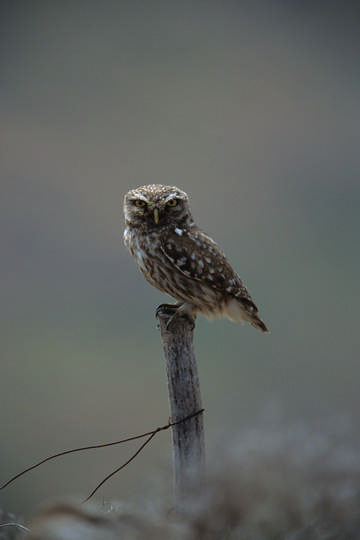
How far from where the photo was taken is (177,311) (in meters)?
2.71

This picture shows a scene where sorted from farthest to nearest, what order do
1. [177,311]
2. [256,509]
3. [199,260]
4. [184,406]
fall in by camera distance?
1. [199,260]
2. [177,311]
3. [184,406]
4. [256,509]

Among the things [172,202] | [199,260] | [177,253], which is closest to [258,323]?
[199,260]

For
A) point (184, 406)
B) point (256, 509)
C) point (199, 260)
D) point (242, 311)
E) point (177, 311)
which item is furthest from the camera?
point (242, 311)

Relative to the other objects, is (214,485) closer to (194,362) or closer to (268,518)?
(268,518)

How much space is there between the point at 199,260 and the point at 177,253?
13 cm

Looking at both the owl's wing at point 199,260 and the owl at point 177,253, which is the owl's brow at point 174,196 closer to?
the owl at point 177,253

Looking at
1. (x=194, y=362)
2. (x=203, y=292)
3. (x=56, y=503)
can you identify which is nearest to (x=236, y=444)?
(x=56, y=503)

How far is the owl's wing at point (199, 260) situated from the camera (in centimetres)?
279

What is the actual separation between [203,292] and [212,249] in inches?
10.1

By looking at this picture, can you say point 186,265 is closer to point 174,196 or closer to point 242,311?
point 174,196

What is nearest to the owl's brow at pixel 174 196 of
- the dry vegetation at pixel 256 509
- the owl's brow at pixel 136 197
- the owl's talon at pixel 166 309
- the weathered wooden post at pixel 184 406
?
the owl's brow at pixel 136 197

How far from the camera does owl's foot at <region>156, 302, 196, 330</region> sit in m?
2.68

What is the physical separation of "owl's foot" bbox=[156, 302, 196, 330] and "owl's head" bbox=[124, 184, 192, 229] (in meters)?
0.47

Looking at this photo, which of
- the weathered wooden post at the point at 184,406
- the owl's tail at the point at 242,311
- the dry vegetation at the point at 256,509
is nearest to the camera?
the dry vegetation at the point at 256,509
